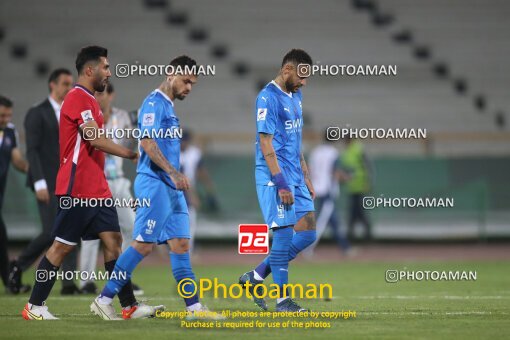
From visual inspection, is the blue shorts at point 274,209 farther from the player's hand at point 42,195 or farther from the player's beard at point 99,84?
the player's hand at point 42,195

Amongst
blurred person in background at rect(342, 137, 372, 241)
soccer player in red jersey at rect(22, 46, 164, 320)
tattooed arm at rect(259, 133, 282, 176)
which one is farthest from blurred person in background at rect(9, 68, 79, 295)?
blurred person in background at rect(342, 137, 372, 241)

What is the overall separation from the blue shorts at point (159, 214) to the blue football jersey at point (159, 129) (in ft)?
0.26

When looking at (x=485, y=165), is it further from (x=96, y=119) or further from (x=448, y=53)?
(x=96, y=119)

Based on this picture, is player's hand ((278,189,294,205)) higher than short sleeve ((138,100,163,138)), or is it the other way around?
short sleeve ((138,100,163,138))

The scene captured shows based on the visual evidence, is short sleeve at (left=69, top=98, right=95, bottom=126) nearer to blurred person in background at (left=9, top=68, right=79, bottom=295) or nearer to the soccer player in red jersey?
the soccer player in red jersey

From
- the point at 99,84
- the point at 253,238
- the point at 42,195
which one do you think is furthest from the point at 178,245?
the point at 42,195

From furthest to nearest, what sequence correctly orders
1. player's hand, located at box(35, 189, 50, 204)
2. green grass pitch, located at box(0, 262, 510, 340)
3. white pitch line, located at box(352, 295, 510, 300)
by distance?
player's hand, located at box(35, 189, 50, 204) < white pitch line, located at box(352, 295, 510, 300) < green grass pitch, located at box(0, 262, 510, 340)

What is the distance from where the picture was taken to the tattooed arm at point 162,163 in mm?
8195

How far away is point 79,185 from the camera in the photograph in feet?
27.4

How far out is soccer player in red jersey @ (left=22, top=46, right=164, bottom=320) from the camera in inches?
327

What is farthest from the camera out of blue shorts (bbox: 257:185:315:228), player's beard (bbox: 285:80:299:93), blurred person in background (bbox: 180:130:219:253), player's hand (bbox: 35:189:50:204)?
blurred person in background (bbox: 180:130:219:253)

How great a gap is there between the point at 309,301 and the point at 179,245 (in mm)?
2180

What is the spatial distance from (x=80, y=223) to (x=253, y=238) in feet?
5.77

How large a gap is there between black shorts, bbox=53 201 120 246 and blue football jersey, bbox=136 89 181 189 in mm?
522
